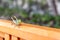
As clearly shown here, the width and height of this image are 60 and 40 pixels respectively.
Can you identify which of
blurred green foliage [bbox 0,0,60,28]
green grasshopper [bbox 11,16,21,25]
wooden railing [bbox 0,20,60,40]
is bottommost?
wooden railing [bbox 0,20,60,40]

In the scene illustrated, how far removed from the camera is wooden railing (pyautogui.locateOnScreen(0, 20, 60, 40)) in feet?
2.78

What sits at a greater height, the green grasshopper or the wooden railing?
the green grasshopper

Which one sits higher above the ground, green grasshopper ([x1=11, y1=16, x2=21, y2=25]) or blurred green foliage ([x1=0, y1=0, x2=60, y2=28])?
blurred green foliage ([x1=0, y1=0, x2=60, y2=28])

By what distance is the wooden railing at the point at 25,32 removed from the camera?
0.85m

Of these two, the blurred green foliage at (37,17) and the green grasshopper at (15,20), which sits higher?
the blurred green foliage at (37,17)

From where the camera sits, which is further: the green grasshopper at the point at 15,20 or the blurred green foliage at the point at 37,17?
the green grasshopper at the point at 15,20

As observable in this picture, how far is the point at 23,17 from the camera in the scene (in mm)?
984

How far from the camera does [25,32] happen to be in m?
0.97

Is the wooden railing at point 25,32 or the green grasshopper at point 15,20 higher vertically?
the green grasshopper at point 15,20

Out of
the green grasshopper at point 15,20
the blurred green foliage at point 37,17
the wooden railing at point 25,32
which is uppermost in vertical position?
the blurred green foliage at point 37,17

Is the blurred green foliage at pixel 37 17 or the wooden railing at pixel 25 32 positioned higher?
the blurred green foliage at pixel 37 17

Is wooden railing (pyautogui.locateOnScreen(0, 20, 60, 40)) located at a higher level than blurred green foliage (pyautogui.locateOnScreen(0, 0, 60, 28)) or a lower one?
lower

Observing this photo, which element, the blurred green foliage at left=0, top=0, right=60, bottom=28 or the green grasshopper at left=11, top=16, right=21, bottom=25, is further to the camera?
the green grasshopper at left=11, top=16, right=21, bottom=25

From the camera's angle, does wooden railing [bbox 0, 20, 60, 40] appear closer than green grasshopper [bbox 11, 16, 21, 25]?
Yes
